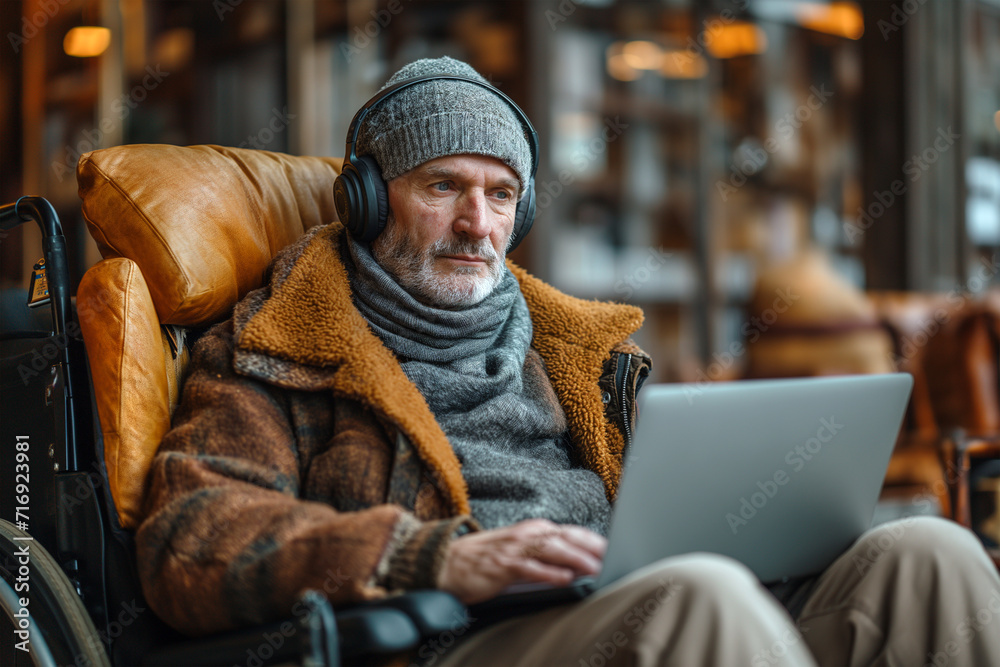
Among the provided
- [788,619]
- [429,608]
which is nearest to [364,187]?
[429,608]

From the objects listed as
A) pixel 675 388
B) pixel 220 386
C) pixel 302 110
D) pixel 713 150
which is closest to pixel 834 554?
pixel 675 388

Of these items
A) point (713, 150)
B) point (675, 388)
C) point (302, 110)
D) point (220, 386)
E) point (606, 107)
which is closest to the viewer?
point (675, 388)

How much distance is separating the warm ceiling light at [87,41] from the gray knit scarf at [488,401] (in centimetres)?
228

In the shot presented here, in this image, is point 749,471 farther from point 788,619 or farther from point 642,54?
point 642,54

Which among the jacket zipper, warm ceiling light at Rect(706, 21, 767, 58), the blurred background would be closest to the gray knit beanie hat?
the jacket zipper

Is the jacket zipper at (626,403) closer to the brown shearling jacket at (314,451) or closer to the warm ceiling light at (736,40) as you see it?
the brown shearling jacket at (314,451)

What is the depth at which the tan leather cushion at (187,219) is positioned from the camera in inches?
46.9

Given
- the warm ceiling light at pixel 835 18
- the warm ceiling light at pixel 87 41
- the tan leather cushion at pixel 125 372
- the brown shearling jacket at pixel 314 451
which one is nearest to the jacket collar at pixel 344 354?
the brown shearling jacket at pixel 314 451

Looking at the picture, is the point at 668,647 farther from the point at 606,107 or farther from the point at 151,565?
the point at 606,107

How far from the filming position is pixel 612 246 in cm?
401

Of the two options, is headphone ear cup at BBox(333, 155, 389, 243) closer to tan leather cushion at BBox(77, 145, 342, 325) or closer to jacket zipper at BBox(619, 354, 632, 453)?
tan leather cushion at BBox(77, 145, 342, 325)

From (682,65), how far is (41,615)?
381 centimetres

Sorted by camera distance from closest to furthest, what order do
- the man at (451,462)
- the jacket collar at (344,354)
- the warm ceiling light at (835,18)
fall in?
1. the man at (451,462)
2. the jacket collar at (344,354)
3. the warm ceiling light at (835,18)

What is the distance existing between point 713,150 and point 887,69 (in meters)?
1.06
